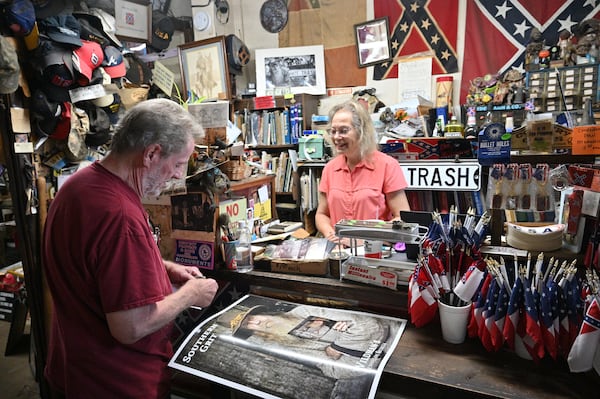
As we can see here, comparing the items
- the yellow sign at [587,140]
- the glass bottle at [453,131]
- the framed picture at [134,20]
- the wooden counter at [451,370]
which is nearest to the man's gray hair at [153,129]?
the wooden counter at [451,370]

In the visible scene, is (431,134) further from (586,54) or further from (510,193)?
→ (510,193)

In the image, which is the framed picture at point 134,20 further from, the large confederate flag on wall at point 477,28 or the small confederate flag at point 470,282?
the small confederate flag at point 470,282

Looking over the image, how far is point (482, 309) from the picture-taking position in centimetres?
111

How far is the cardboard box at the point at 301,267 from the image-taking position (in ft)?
4.95

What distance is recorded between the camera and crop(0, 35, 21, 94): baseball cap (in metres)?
1.95

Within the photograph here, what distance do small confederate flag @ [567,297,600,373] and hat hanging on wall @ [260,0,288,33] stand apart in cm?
426

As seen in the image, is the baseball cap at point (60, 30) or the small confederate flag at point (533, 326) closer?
the small confederate flag at point (533, 326)

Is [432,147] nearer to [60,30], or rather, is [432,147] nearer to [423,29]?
[423,29]

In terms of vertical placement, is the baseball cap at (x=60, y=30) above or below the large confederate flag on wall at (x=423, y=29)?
below

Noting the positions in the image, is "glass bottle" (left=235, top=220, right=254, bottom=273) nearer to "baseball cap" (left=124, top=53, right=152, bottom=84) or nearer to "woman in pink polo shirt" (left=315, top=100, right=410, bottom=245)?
"woman in pink polo shirt" (left=315, top=100, right=410, bottom=245)

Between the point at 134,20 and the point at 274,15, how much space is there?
1.49 metres

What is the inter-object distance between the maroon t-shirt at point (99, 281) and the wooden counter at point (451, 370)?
12.9 inches

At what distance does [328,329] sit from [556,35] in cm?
348

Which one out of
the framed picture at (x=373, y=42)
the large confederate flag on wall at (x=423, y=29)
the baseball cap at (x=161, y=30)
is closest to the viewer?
the large confederate flag on wall at (x=423, y=29)
